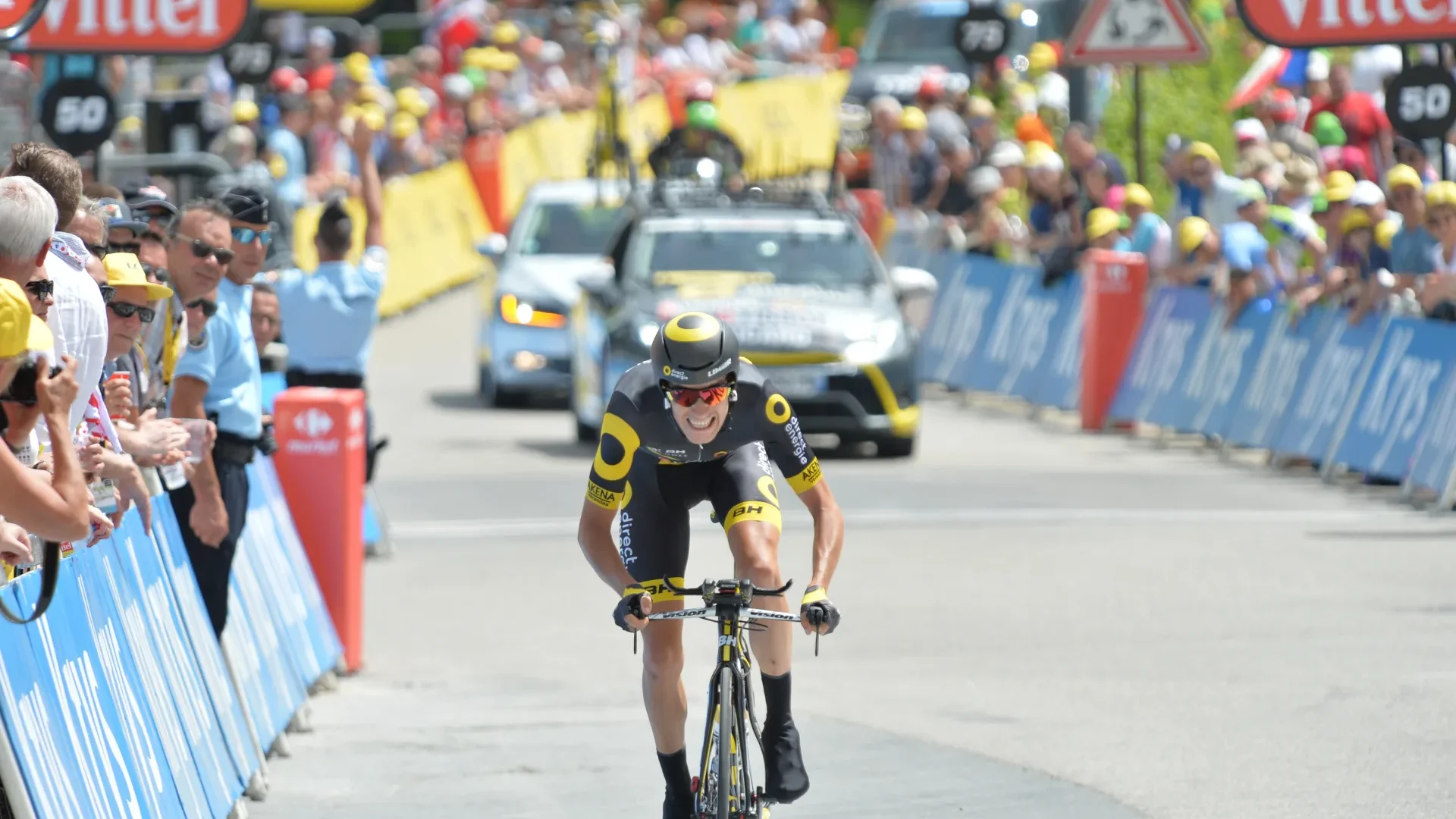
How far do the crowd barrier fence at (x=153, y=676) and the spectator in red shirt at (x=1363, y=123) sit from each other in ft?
43.3

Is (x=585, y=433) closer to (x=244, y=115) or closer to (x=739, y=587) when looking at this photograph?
(x=244, y=115)

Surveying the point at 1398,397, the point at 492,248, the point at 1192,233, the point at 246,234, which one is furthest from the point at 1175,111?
the point at 246,234

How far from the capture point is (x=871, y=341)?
17.8 metres

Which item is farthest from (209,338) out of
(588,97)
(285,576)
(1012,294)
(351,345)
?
(588,97)

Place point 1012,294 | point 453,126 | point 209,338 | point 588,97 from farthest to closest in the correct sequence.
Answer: point 588,97, point 453,126, point 1012,294, point 209,338

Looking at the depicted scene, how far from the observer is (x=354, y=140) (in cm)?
1473

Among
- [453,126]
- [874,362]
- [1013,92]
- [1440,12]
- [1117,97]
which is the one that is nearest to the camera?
[1440,12]

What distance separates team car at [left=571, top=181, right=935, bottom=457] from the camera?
17.6 m

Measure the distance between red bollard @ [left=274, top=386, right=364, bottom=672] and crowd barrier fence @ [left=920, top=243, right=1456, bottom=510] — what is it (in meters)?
6.99

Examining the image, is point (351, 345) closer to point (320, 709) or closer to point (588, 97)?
point (320, 709)

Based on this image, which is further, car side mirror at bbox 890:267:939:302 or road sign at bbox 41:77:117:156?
car side mirror at bbox 890:267:939:302

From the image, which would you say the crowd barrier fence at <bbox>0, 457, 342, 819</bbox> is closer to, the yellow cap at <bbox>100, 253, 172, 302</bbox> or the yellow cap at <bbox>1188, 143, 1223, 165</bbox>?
the yellow cap at <bbox>100, 253, 172, 302</bbox>

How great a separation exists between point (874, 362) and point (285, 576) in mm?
8060

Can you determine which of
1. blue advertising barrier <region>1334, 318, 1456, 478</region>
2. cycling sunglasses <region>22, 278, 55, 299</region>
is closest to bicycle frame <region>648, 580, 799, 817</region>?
cycling sunglasses <region>22, 278, 55, 299</region>
